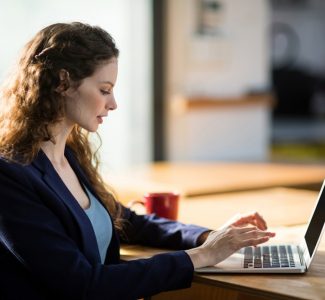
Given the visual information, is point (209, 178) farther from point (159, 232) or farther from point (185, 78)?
point (185, 78)

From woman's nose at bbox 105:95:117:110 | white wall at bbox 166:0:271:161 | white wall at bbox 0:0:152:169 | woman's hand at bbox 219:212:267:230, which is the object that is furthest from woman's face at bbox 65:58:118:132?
white wall at bbox 166:0:271:161

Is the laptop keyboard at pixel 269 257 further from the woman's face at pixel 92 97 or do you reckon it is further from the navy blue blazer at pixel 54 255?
the woman's face at pixel 92 97

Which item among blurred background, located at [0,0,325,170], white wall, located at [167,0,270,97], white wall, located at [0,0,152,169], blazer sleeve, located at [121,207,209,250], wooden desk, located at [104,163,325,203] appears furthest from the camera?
white wall, located at [167,0,270,97]

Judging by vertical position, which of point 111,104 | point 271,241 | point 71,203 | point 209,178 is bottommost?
point 209,178

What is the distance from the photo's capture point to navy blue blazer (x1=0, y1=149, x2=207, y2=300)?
1.40 m

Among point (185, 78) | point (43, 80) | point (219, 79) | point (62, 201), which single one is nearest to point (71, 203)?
point (62, 201)

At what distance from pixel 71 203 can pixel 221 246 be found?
0.31 meters

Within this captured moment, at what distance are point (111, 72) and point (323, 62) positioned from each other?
9869 millimetres

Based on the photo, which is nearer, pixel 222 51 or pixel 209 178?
pixel 209 178

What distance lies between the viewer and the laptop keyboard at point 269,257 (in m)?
1.57

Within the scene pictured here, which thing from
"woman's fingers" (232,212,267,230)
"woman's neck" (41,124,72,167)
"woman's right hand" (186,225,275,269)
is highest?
"woman's neck" (41,124,72,167)

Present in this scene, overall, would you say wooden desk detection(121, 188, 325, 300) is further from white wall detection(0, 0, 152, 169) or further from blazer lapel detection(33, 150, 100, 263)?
white wall detection(0, 0, 152, 169)

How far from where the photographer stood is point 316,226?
165cm

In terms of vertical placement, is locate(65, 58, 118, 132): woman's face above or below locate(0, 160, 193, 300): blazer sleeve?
above
